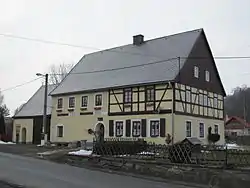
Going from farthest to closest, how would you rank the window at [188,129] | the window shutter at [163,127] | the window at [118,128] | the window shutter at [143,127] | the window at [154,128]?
1. the window at [118,128]
2. the window at [188,129]
3. the window shutter at [143,127]
4. the window at [154,128]
5. the window shutter at [163,127]

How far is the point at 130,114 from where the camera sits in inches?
1511

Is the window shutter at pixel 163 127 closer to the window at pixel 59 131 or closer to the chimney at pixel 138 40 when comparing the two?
the chimney at pixel 138 40

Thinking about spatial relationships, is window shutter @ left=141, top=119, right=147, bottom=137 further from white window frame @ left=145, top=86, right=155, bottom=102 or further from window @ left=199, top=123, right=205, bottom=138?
window @ left=199, top=123, right=205, bottom=138

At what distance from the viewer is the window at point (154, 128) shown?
3609 cm

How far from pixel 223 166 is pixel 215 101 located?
25.3 meters

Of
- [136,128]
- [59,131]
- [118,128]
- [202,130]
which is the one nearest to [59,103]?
[59,131]

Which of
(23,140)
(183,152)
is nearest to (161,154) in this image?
(183,152)

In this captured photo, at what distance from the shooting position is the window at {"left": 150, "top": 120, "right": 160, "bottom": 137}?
36094 mm

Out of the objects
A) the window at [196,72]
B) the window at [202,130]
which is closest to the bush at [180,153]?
the window at [196,72]

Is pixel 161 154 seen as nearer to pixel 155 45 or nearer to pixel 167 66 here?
pixel 167 66

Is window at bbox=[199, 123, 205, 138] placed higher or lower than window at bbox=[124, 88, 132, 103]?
lower

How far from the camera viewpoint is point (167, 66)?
3788 cm

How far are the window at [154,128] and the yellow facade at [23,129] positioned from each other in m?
20.7

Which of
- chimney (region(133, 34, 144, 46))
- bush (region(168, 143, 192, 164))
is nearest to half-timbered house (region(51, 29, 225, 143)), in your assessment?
chimney (region(133, 34, 144, 46))
